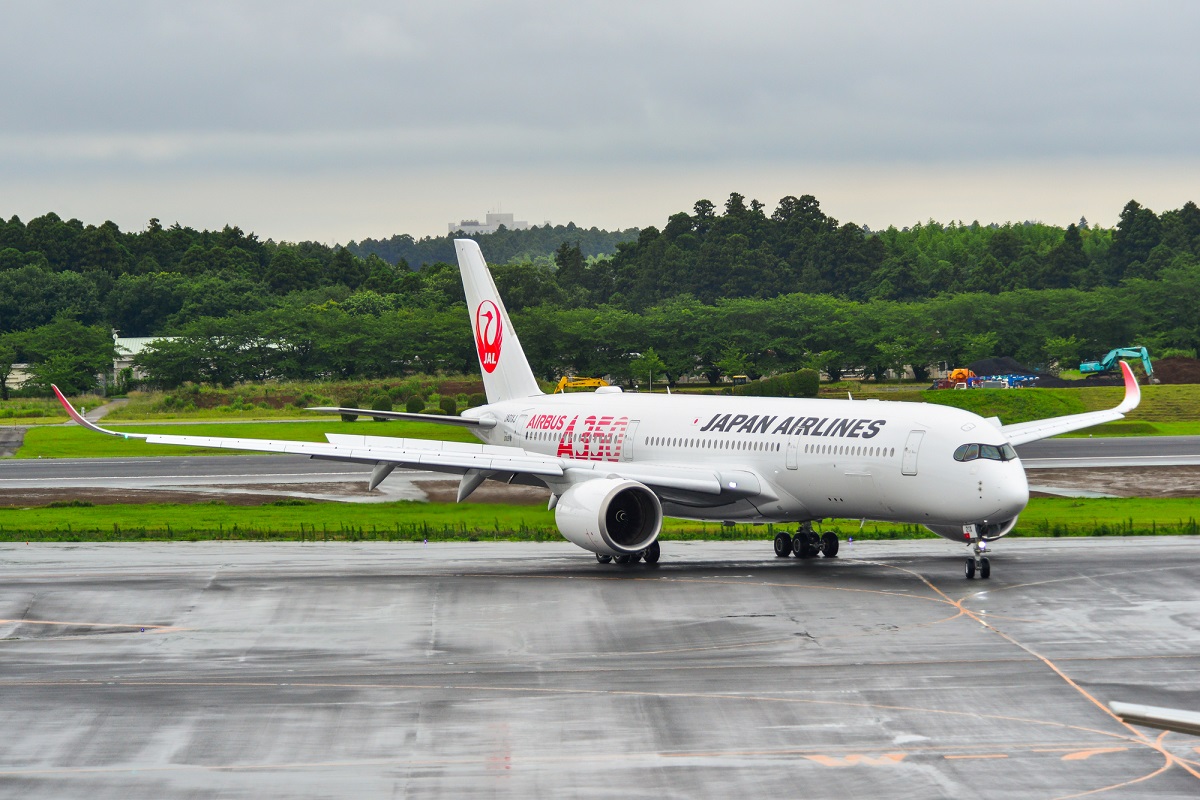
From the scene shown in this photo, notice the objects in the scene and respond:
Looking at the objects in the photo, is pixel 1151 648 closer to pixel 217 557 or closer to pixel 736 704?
pixel 736 704

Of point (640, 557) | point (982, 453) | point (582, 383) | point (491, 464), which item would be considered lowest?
point (640, 557)

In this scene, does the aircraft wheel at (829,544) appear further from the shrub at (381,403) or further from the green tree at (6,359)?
the green tree at (6,359)

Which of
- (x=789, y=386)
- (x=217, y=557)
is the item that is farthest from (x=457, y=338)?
(x=217, y=557)

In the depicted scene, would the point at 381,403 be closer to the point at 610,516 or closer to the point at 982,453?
the point at 610,516

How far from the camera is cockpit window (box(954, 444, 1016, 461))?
36.5 meters

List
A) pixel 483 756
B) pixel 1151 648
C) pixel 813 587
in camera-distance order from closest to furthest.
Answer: pixel 483 756
pixel 1151 648
pixel 813 587

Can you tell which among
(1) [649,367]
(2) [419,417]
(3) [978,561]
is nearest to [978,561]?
(3) [978,561]

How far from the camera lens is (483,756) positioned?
2075cm

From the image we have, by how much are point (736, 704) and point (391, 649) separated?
27.8ft

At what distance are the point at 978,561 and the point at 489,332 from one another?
2471 centimetres

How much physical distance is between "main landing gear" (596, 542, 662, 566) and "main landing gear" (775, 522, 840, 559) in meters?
4.28

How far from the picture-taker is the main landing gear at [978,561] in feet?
123

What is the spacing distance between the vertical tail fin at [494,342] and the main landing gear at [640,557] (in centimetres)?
1414

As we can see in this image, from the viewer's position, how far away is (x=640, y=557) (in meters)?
41.7
